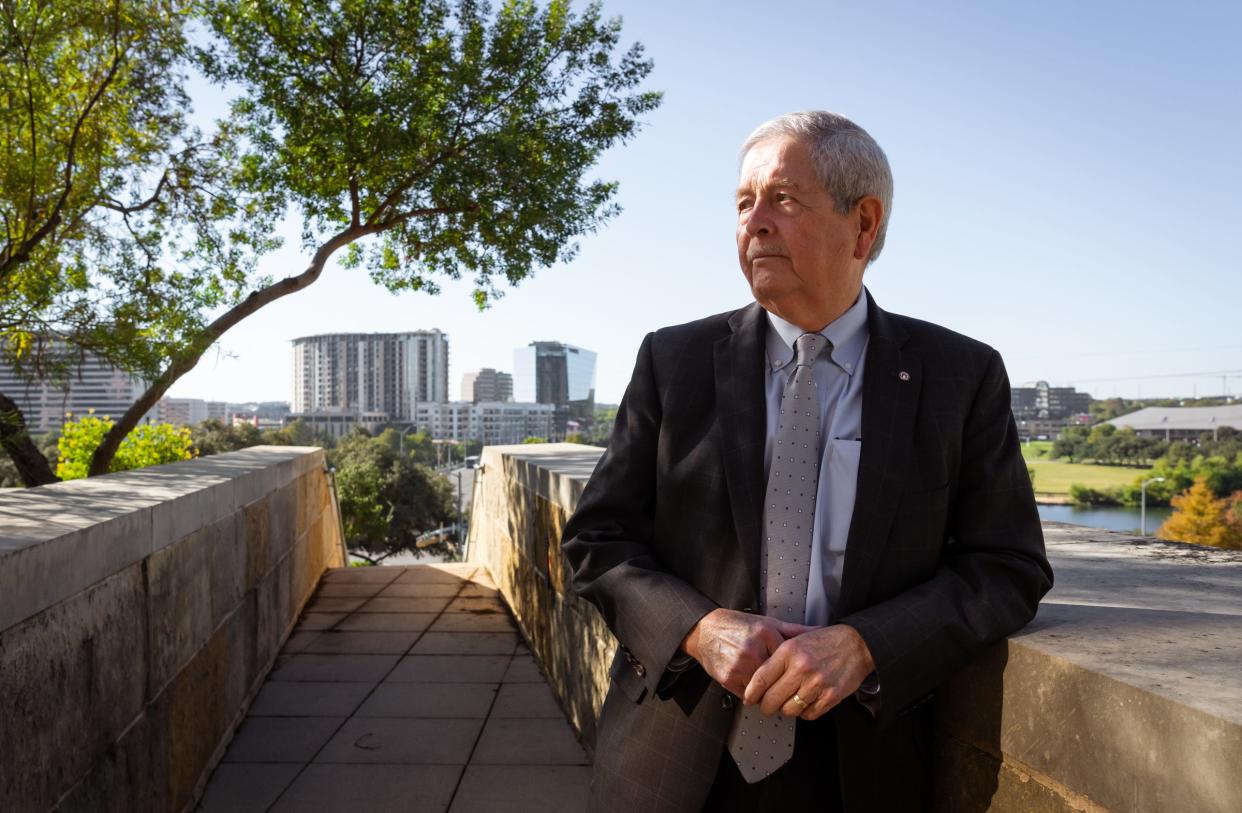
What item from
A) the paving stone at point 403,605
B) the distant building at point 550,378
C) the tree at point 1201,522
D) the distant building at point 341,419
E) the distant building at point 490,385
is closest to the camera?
the paving stone at point 403,605

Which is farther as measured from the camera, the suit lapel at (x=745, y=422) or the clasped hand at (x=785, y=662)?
the suit lapel at (x=745, y=422)

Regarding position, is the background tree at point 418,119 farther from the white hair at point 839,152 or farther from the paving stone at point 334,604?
the white hair at point 839,152

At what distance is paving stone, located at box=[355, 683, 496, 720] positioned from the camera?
180 inches

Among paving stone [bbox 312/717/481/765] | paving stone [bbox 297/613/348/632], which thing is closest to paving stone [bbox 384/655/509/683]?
paving stone [bbox 312/717/481/765]

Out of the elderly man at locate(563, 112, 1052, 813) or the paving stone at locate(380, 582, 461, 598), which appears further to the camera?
the paving stone at locate(380, 582, 461, 598)

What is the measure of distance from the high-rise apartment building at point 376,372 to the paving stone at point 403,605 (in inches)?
4227

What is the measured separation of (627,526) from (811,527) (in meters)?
0.33

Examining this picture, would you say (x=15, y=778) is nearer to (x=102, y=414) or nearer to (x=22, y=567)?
(x=22, y=567)

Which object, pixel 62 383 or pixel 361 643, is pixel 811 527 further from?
pixel 62 383

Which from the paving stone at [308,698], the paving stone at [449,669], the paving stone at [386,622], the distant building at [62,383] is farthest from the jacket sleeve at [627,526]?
the distant building at [62,383]

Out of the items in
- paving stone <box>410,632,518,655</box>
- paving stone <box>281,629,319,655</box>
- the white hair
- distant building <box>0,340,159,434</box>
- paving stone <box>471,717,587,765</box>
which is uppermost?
the white hair

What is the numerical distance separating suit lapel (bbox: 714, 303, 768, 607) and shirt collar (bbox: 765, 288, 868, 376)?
25 millimetres

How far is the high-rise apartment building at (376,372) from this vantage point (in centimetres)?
11410

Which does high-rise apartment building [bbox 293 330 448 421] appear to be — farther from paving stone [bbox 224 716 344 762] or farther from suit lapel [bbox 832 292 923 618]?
suit lapel [bbox 832 292 923 618]
